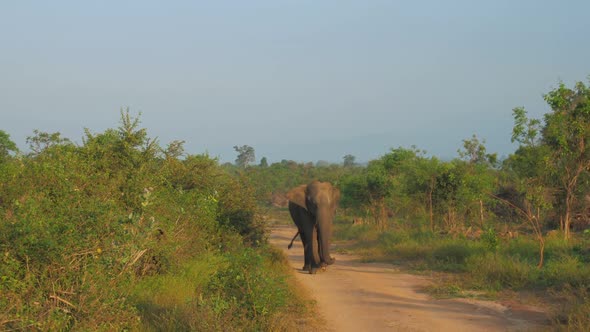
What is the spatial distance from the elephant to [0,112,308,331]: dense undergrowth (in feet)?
6.31

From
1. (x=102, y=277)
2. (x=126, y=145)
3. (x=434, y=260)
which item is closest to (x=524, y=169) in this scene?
(x=434, y=260)

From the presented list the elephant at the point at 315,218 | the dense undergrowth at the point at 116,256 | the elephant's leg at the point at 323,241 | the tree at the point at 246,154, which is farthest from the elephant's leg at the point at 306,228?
the tree at the point at 246,154

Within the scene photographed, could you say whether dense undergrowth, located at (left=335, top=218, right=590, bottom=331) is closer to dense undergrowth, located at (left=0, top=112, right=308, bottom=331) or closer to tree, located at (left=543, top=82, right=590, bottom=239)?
tree, located at (left=543, top=82, right=590, bottom=239)

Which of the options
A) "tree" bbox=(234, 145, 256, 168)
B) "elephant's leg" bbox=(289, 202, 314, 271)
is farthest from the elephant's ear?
"tree" bbox=(234, 145, 256, 168)

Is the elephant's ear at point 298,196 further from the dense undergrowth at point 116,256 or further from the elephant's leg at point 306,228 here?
the dense undergrowth at point 116,256

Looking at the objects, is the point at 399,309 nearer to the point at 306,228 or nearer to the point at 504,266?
the point at 504,266

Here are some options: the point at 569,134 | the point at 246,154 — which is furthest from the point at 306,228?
the point at 246,154

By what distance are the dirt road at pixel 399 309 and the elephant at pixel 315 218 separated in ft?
3.47

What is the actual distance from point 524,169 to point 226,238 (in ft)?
25.0

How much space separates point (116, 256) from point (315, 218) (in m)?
7.98

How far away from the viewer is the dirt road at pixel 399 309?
7.85 meters

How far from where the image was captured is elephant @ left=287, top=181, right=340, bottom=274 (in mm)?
13680

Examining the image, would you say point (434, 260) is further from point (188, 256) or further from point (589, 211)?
point (589, 211)

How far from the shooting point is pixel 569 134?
13.2 metres
